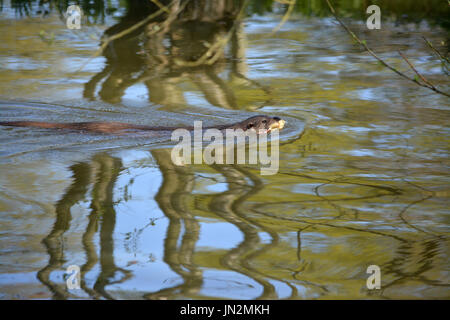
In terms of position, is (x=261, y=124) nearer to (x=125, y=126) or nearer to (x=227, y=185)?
(x=125, y=126)

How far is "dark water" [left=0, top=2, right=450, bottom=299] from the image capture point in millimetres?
4684

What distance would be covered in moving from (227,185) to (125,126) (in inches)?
96.3

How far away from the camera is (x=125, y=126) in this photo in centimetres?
847

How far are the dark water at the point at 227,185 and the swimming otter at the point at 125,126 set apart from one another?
17 cm

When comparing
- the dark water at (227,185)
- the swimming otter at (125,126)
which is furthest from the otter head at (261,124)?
the dark water at (227,185)

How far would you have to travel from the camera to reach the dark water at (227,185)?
4.68 meters

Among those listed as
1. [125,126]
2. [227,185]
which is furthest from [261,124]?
[227,185]

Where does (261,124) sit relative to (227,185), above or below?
above

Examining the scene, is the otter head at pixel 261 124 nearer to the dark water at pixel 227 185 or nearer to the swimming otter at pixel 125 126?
the swimming otter at pixel 125 126

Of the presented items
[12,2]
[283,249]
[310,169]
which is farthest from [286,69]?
[12,2]

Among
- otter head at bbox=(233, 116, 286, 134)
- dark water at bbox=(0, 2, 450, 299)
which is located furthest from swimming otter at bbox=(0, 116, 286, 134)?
dark water at bbox=(0, 2, 450, 299)

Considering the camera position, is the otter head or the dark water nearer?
the dark water

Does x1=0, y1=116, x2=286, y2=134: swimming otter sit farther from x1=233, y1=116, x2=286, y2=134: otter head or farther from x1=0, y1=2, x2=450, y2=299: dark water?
x1=0, y1=2, x2=450, y2=299: dark water

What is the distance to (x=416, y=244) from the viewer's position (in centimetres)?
521
